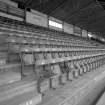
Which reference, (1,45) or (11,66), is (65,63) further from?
(1,45)

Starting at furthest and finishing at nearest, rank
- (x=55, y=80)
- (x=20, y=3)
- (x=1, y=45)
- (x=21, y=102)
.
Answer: (x=20, y=3) → (x=1, y=45) → (x=55, y=80) → (x=21, y=102)

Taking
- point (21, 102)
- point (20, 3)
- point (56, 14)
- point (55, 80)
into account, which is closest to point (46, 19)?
point (56, 14)

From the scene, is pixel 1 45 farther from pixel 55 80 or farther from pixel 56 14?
pixel 56 14

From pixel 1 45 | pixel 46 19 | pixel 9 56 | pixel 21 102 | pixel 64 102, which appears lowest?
pixel 64 102

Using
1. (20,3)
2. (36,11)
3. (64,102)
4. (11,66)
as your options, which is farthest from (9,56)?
(36,11)

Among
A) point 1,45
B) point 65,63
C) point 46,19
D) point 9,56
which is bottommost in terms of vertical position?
point 65,63

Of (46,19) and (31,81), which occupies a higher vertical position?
(46,19)

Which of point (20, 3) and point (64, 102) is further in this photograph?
point (20, 3)

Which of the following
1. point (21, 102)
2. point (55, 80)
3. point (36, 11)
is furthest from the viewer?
point (36, 11)

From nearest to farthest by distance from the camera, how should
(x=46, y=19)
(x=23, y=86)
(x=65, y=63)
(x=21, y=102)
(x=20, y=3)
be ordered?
(x=21, y=102) < (x=23, y=86) < (x=65, y=63) < (x=20, y=3) < (x=46, y=19)

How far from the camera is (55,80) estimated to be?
0.94 metres

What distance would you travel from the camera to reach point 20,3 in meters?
3.66

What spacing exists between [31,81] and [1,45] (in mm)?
648

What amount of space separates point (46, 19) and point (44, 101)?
4680 mm
